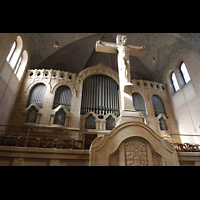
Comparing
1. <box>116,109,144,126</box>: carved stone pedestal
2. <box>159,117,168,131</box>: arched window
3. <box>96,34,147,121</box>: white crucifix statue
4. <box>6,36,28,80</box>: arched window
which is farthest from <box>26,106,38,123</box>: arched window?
<box>159,117,168,131</box>: arched window

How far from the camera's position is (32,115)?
28.6 ft

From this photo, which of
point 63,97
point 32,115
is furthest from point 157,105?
point 32,115

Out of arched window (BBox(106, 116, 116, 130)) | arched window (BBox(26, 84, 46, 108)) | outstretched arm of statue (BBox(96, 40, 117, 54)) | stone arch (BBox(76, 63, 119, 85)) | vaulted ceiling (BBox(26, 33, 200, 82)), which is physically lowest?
arched window (BBox(106, 116, 116, 130))

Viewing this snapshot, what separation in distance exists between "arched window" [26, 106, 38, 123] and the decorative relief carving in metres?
6.34

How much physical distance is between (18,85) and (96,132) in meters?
6.09

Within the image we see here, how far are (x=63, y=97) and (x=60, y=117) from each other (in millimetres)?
1596

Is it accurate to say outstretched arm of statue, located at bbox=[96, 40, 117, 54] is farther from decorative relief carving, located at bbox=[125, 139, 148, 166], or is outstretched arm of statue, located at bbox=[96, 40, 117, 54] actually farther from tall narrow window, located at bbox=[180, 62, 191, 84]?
tall narrow window, located at bbox=[180, 62, 191, 84]

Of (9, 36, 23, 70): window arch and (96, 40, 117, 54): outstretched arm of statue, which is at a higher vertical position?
(9, 36, 23, 70): window arch

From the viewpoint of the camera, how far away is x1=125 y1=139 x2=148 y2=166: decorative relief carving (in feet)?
14.7

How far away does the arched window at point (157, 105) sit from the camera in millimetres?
10940

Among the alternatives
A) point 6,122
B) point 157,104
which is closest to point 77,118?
point 6,122

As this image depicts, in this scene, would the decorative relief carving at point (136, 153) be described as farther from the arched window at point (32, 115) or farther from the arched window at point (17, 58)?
the arched window at point (17, 58)

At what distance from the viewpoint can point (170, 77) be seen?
12.0m

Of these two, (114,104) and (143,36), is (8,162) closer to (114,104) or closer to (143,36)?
(114,104)
